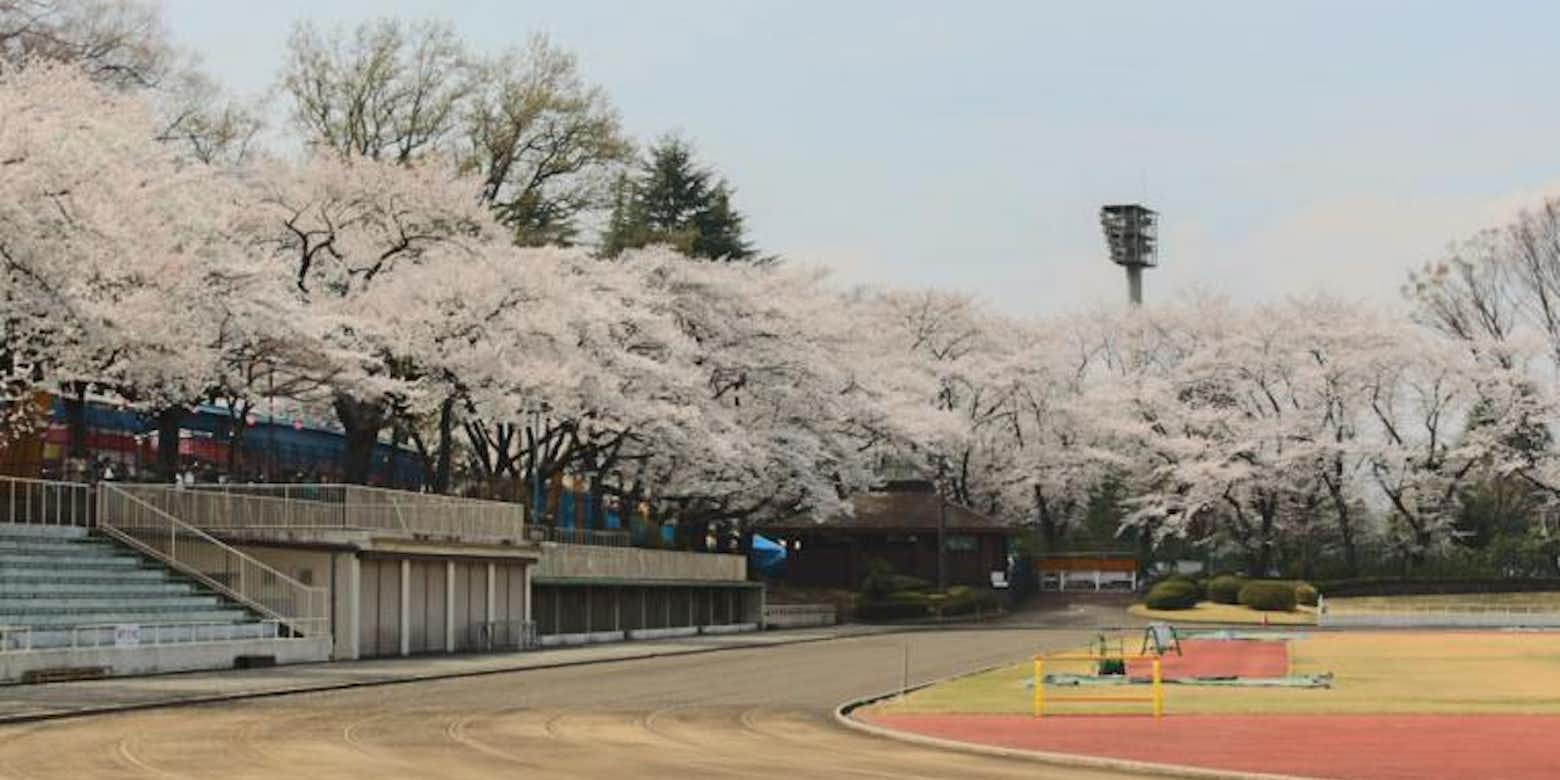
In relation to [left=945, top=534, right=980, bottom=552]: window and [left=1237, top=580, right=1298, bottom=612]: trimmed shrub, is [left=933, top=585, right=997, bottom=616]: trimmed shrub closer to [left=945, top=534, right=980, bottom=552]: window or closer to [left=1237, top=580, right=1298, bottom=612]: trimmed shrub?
[left=945, top=534, right=980, bottom=552]: window

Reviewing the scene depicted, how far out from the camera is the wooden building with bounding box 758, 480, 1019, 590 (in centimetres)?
10238

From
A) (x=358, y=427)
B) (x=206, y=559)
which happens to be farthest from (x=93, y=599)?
(x=358, y=427)

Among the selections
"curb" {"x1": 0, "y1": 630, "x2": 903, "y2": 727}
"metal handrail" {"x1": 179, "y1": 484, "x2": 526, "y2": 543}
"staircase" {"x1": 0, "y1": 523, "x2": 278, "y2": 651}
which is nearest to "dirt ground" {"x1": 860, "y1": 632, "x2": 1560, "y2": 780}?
"curb" {"x1": 0, "y1": 630, "x2": 903, "y2": 727}

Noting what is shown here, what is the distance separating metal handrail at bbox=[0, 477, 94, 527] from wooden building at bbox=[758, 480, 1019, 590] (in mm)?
56346

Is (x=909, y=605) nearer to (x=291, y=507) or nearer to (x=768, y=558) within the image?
(x=768, y=558)

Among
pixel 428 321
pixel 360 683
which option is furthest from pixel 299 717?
pixel 428 321

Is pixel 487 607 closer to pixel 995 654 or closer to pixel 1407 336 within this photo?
pixel 995 654

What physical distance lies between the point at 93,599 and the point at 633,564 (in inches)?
1098

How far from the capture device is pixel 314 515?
4916 centimetres

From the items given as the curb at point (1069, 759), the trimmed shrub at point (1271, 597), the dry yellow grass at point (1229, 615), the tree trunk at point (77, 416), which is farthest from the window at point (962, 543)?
the curb at point (1069, 759)

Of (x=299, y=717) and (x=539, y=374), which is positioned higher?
(x=539, y=374)

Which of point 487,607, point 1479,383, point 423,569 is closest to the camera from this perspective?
point 423,569

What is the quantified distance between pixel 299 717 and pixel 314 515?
20.3 meters

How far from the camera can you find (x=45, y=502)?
4622 centimetres
